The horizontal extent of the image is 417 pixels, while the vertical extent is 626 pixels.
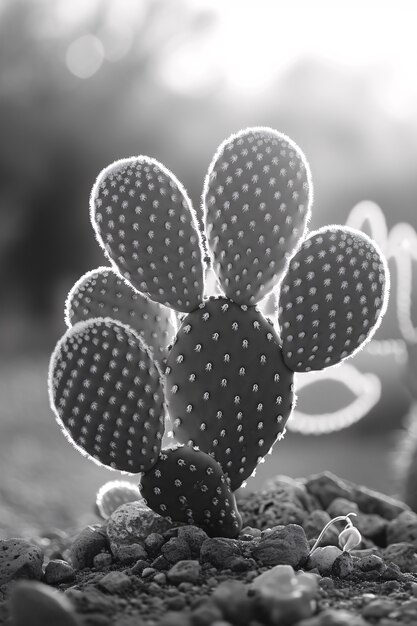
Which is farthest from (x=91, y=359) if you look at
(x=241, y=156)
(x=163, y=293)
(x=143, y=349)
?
(x=241, y=156)

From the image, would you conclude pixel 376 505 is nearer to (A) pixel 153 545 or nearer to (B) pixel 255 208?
(A) pixel 153 545

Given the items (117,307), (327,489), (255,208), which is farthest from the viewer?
(327,489)

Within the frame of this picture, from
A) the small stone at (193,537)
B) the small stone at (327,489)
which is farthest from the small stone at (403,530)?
the small stone at (193,537)

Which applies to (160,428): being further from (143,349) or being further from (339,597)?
(339,597)

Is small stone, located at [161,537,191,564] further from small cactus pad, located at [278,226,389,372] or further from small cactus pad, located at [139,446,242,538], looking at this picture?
small cactus pad, located at [278,226,389,372]

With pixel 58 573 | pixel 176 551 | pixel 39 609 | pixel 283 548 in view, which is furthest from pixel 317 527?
pixel 39 609

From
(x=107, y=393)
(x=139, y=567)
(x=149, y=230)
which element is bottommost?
(x=139, y=567)
